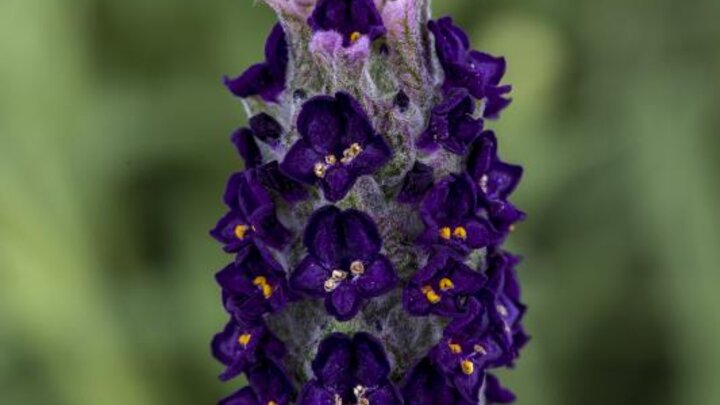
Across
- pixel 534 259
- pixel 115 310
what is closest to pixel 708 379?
pixel 534 259

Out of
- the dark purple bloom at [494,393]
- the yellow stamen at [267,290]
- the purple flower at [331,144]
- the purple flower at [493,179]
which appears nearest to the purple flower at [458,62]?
the purple flower at [493,179]

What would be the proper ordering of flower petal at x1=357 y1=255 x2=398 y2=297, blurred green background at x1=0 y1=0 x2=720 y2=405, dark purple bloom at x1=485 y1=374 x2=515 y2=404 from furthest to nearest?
blurred green background at x1=0 y1=0 x2=720 y2=405
dark purple bloom at x1=485 y1=374 x2=515 y2=404
flower petal at x1=357 y1=255 x2=398 y2=297

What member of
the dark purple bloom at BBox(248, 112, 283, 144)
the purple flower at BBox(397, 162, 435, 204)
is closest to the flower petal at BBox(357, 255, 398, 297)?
the purple flower at BBox(397, 162, 435, 204)

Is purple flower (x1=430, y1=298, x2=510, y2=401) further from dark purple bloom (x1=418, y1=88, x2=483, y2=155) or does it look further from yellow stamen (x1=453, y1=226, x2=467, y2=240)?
dark purple bloom (x1=418, y1=88, x2=483, y2=155)

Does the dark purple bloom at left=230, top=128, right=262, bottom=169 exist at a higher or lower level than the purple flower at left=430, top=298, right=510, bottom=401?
higher

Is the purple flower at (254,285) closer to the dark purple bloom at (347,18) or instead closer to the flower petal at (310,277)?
the flower petal at (310,277)
